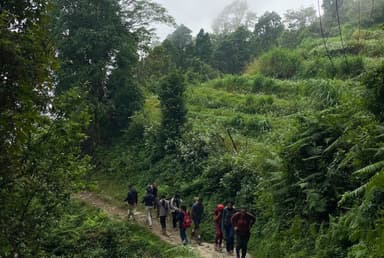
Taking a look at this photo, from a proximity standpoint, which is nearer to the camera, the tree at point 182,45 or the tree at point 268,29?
the tree at point 182,45

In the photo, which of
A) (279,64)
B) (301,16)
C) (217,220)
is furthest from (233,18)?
(217,220)

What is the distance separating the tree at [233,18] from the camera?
3134 inches

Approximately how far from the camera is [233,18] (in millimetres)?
82125

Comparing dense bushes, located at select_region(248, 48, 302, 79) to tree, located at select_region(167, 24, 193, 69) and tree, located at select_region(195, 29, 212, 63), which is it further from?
tree, located at select_region(195, 29, 212, 63)

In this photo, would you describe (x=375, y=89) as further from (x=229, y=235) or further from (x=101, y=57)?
(x=101, y=57)

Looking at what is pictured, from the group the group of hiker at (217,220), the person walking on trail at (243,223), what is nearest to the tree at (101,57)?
the group of hiker at (217,220)

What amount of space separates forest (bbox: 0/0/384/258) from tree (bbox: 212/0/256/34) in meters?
42.8

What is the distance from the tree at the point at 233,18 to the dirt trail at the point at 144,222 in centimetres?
6141

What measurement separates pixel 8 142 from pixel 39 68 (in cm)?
127

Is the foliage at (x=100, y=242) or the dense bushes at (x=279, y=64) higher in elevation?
the dense bushes at (x=279, y=64)

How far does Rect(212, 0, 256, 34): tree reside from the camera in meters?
79.6

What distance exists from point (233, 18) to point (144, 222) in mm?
69612

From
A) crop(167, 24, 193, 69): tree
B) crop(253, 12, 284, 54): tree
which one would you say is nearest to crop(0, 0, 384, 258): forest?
crop(167, 24, 193, 69): tree

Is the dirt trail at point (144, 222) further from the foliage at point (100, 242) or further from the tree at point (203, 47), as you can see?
the tree at point (203, 47)
